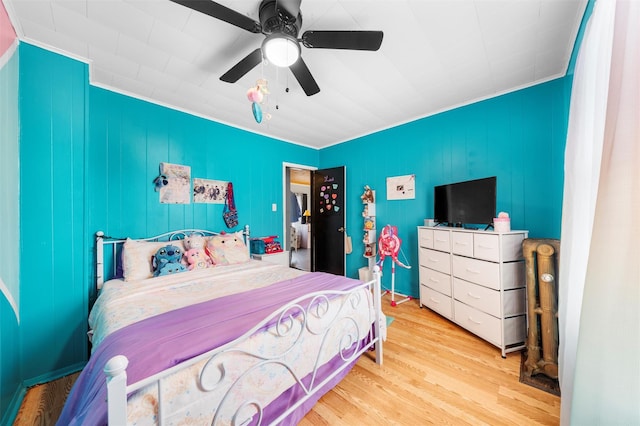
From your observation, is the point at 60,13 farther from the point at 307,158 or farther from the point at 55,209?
the point at 307,158

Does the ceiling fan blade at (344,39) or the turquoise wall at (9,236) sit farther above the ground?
the ceiling fan blade at (344,39)

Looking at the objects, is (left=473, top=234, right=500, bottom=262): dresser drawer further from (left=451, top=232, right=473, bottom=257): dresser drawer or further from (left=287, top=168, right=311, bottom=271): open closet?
(left=287, top=168, right=311, bottom=271): open closet

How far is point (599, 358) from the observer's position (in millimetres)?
829

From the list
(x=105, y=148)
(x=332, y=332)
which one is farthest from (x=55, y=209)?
(x=332, y=332)

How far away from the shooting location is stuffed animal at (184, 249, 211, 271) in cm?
251

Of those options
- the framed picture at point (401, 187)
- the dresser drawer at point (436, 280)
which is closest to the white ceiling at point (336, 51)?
the framed picture at point (401, 187)

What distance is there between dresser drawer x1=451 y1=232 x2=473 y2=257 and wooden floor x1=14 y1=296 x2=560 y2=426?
34.2 inches

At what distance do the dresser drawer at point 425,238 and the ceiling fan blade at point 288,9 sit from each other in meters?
2.49

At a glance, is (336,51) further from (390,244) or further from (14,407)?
(14,407)

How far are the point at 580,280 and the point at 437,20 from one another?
1763 mm

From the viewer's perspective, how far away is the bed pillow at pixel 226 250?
8.95 ft

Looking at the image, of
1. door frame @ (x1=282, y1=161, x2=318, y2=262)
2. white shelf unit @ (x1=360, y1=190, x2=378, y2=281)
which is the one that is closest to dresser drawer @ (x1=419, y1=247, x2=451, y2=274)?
white shelf unit @ (x1=360, y1=190, x2=378, y2=281)

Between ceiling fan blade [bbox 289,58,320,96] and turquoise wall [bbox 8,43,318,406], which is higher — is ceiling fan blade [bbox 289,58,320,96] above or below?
above

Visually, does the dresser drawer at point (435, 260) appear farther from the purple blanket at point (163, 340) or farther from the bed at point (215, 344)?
the purple blanket at point (163, 340)
